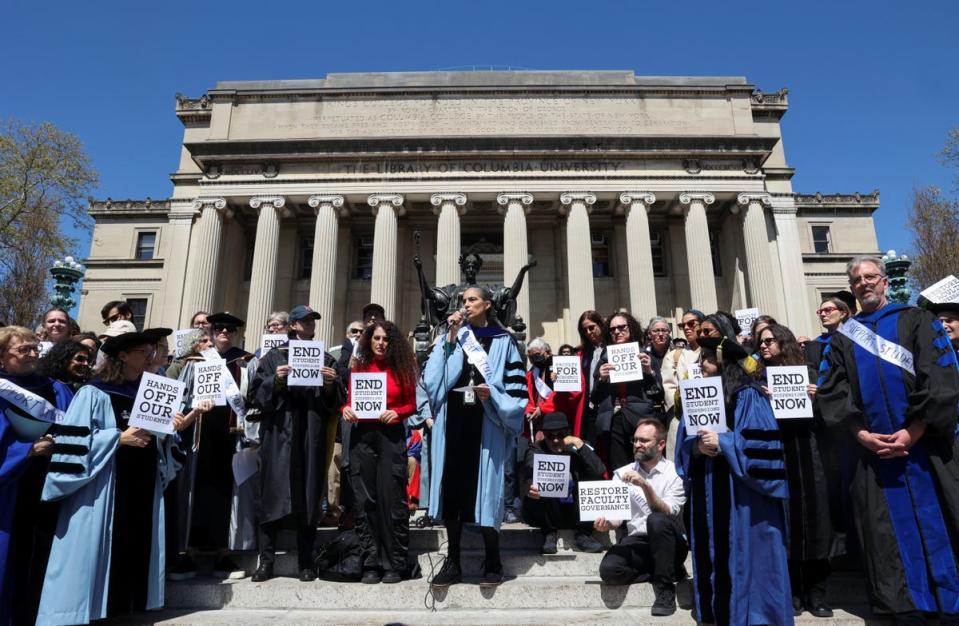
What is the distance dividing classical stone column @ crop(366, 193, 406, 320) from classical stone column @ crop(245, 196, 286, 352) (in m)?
4.80

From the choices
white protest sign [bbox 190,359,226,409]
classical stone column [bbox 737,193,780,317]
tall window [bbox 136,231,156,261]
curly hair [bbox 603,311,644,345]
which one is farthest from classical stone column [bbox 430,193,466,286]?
white protest sign [bbox 190,359,226,409]

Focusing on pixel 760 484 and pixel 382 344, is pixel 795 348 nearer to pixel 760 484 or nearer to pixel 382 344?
pixel 760 484

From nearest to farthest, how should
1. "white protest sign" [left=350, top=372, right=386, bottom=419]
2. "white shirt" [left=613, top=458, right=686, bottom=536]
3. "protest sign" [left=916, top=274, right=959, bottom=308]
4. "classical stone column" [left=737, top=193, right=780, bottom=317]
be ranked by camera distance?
"white shirt" [left=613, top=458, right=686, bottom=536], "white protest sign" [left=350, top=372, right=386, bottom=419], "protest sign" [left=916, top=274, right=959, bottom=308], "classical stone column" [left=737, top=193, right=780, bottom=317]

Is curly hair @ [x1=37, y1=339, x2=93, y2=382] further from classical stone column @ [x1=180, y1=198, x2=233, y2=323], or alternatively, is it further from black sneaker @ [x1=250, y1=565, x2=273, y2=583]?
classical stone column @ [x1=180, y1=198, x2=233, y2=323]

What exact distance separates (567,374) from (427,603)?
3.04 meters

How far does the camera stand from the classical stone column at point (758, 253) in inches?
1071

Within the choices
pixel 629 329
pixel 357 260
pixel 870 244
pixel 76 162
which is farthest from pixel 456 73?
pixel 629 329

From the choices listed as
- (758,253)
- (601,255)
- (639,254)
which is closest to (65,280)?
(639,254)

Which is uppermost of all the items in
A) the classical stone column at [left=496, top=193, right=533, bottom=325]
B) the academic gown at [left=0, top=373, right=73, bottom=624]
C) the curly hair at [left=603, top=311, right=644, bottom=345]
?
the classical stone column at [left=496, top=193, right=533, bottom=325]

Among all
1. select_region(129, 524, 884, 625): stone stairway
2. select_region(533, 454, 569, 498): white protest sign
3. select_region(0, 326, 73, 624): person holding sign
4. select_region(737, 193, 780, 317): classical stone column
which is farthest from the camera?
select_region(737, 193, 780, 317): classical stone column

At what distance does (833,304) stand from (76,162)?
33.5 meters

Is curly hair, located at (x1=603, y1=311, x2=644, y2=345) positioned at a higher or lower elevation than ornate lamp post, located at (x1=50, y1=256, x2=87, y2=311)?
lower

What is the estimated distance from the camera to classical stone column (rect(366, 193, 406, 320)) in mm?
27016

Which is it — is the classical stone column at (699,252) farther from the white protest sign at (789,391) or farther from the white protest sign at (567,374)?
the white protest sign at (789,391)
